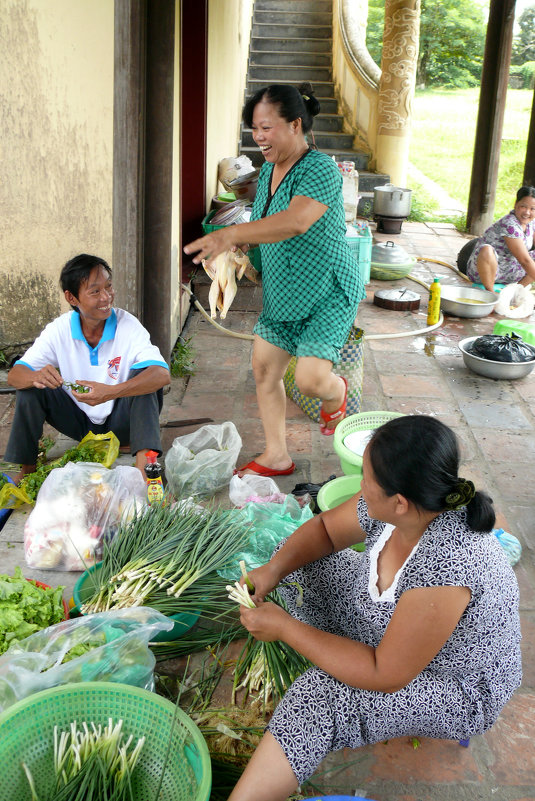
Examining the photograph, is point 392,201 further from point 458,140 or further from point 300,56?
point 458,140

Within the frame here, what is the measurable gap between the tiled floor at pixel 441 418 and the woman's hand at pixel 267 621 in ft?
1.33

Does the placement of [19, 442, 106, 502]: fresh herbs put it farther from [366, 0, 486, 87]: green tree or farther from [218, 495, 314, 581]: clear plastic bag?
[366, 0, 486, 87]: green tree

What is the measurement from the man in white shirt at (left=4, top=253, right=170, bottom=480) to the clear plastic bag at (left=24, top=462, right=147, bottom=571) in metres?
0.41

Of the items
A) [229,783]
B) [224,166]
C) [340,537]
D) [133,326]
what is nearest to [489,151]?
[224,166]

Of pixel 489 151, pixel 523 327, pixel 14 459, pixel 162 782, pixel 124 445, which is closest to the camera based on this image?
pixel 162 782

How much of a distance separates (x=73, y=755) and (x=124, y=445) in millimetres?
1893

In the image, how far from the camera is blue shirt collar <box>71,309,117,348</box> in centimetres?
324

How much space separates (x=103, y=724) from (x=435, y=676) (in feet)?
2.71

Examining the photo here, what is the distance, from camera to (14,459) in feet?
10.7

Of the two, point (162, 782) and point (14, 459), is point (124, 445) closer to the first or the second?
point (14, 459)

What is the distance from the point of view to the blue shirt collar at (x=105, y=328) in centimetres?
324

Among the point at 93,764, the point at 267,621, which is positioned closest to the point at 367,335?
the point at 267,621

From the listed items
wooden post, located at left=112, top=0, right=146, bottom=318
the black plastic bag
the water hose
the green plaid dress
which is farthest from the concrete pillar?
the green plaid dress

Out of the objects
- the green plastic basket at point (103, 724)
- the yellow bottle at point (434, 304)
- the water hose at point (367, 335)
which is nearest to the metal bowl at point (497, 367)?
the water hose at point (367, 335)
